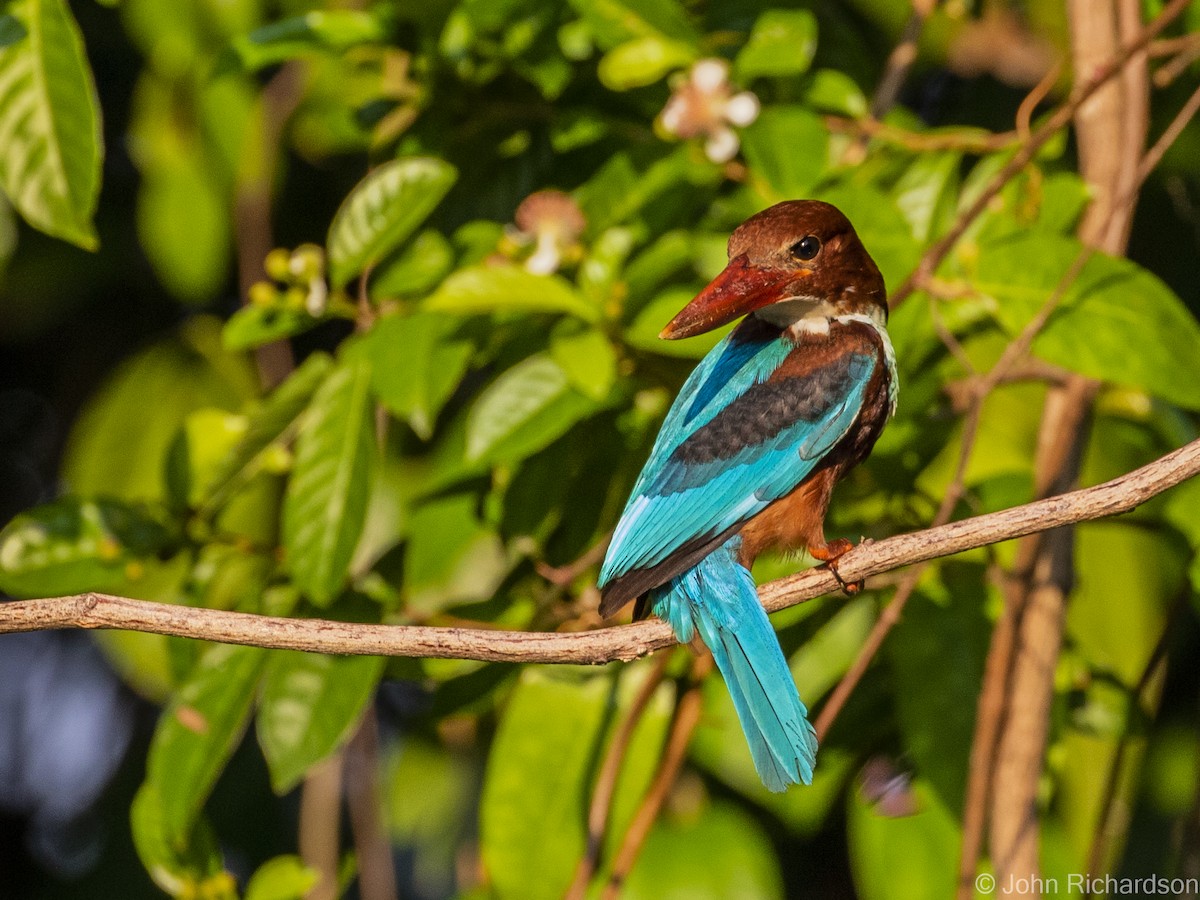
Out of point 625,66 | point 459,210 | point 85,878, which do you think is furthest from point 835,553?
point 85,878

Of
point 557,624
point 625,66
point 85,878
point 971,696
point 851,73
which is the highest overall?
point 625,66

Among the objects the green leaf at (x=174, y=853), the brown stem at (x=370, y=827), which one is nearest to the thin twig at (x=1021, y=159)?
the green leaf at (x=174, y=853)

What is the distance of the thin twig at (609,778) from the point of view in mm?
2676

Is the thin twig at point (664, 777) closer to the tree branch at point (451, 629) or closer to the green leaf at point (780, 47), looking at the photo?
the tree branch at point (451, 629)

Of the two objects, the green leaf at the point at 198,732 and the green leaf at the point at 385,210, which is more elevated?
the green leaf at the point at 385,210

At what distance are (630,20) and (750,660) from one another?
3.77 feet

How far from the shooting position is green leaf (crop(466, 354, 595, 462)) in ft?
7.96

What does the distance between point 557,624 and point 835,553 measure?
570mm

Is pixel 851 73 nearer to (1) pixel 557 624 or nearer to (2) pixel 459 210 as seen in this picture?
(2) pixel 459 210

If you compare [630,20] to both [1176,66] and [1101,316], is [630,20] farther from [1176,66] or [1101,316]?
[1176,66]

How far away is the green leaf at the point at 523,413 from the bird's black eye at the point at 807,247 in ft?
1.41

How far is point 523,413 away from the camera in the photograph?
2.45 m

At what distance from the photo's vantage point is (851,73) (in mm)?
3121

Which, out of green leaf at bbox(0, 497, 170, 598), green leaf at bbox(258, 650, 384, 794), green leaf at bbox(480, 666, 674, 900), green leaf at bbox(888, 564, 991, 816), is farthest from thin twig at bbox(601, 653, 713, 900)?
green leaf at bbox(0, 497, 170, 598)
